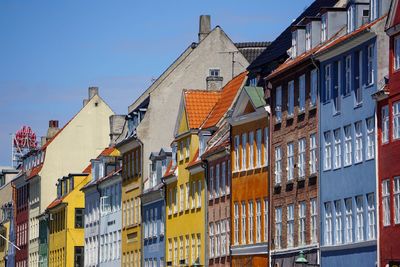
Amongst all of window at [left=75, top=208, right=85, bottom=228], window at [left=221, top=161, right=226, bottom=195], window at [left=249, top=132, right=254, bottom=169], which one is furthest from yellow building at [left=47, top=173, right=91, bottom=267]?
window at [left=249, top=132, right=254, bottom=169]

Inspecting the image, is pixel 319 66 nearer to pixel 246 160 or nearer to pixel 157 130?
pixel 246 160

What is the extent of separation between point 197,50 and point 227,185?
20348 millimetres

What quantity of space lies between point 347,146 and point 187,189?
2762 cm

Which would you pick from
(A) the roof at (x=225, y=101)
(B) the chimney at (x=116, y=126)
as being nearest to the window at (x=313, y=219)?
(A) the roof at (x=225, y=101)

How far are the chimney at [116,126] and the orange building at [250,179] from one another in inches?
1656

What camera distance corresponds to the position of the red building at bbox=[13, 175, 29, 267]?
140 m

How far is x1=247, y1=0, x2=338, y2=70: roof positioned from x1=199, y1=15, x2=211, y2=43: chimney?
2682 centimetres

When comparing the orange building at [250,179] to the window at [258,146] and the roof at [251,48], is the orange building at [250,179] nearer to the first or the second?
the window at [258,146]

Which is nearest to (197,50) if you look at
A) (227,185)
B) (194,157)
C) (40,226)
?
(194,157)

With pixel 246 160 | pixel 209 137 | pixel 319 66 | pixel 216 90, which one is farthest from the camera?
pixel 216 90

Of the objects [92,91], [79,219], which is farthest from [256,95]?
[92,91]

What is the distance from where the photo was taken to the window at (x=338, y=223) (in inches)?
2350

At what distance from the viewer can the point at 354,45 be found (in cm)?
5800

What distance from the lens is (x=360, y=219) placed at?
57.5 meters
